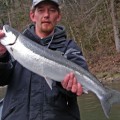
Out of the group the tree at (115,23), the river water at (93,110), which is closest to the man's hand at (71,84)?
the river water at (93,110)

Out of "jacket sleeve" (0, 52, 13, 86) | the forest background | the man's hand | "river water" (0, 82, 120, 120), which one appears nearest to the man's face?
"jacket sleeve" (0, 52, 13, 86)

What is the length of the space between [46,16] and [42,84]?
29.8 inches

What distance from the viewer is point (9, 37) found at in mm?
4238

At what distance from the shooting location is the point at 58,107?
13.7 ft

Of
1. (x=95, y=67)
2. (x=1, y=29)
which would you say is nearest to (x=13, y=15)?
Answer: (x=95, y=67)

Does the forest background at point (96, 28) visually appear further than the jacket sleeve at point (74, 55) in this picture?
Yes

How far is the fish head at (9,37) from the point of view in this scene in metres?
4.24

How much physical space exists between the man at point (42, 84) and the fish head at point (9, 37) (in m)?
0.06

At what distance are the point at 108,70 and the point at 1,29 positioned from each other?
885 inches

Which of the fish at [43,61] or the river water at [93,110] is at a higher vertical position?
the fish at [43,61]

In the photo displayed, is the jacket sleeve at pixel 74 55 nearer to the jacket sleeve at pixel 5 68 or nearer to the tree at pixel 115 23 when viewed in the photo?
the jacket sleeve at pixel 5 68

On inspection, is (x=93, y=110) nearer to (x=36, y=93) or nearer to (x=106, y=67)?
(x=36, y=93)

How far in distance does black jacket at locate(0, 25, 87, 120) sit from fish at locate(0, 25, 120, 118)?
0.42ft

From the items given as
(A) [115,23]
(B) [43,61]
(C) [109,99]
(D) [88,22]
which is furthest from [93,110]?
(D) [88,22]
